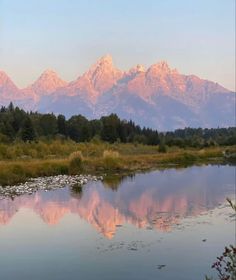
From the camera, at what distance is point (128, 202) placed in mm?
28203

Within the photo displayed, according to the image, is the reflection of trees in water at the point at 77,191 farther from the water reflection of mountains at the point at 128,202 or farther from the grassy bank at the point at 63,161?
the grassy bank at the point at 63,161

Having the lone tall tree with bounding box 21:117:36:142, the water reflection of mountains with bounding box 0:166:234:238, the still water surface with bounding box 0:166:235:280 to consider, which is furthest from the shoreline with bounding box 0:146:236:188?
the lone tall tree with bounding box 21:117:36:142

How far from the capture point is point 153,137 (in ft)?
355

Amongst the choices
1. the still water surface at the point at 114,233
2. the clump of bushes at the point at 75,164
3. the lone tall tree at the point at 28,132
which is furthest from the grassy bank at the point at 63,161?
the lone tall tree at the point at 28,132

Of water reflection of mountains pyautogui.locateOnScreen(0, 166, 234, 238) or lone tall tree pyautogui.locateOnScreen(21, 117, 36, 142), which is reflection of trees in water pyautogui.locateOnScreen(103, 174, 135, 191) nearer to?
water reflection of mountains pyautogui.locateOnScreen(0, 166, 234, 238)

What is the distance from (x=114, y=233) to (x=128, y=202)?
852cm

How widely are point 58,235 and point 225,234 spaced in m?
6.37

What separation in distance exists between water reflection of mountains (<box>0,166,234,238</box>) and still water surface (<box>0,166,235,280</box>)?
Answer: 0.05 metres

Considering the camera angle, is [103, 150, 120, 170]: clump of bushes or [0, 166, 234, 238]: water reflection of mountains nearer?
[0, 166, 234, 238]: water reflection of mountains

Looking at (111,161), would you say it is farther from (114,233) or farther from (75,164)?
(114,233)

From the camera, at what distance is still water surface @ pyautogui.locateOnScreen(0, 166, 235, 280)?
14648mm

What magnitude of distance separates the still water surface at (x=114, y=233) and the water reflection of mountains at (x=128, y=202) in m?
0.05

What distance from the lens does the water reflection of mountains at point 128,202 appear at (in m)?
22.7

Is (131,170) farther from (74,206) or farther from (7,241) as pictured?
(7,241)
